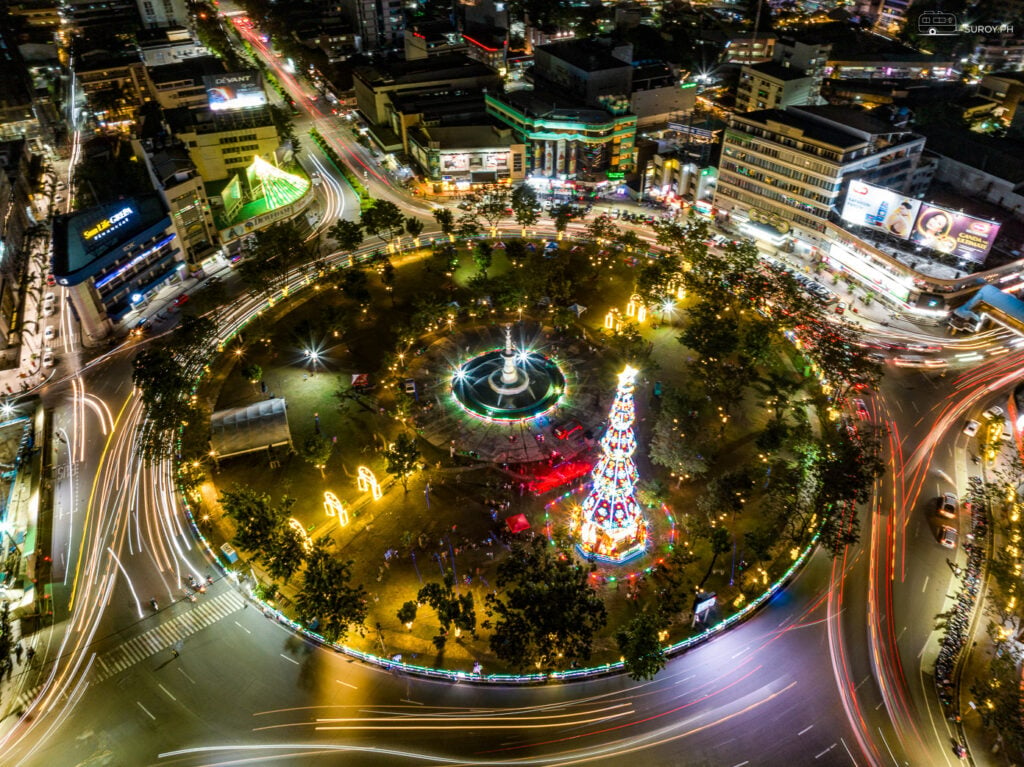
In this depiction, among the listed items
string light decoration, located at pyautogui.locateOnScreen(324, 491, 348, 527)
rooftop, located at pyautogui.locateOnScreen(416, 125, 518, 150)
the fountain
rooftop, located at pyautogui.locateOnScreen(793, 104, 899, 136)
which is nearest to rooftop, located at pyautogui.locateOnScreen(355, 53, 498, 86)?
rooftop, located at pyautogui.locateOnScreen(416, 125, 518, 150)

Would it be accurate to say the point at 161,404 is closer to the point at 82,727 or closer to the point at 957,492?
the point at 82,727

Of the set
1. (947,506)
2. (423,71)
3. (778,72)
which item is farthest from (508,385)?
(778,72)

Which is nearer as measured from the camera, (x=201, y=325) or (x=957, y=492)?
(x=957, y=492)

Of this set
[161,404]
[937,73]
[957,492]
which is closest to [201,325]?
[161,404]

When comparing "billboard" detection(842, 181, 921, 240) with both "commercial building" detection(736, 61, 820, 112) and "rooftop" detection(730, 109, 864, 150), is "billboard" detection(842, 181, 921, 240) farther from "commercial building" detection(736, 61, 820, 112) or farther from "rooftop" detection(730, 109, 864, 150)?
"commercial building" detection(736, 61, 820, 112)

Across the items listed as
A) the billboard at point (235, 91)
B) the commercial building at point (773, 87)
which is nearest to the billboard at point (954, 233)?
the commercial building at point (773, 87)
